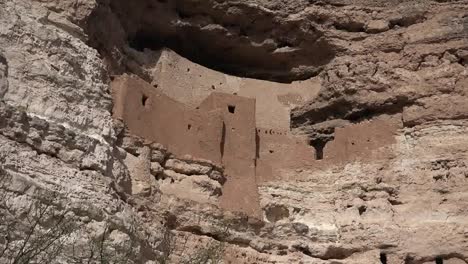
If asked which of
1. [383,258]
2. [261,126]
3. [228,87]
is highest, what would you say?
[228,87]

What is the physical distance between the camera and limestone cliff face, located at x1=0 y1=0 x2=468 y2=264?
30.9ft

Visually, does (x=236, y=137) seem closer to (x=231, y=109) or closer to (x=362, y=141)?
(x=231, y=109)

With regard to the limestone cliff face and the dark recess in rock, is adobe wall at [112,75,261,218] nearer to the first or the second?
the limestone cliff face

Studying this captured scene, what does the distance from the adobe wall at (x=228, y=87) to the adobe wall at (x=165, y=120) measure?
4.51ft

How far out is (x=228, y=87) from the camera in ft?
43.9

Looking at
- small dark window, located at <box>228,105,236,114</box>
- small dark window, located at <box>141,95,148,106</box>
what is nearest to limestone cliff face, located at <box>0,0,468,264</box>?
small dark window, located at <box>141,95,148,106</box>

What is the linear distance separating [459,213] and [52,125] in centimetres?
560

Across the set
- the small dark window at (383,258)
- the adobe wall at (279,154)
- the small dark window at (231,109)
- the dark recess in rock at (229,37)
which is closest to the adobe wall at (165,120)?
the small dark window at (231,109)

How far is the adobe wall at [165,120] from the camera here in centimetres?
1072

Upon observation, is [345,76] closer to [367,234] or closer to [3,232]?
[367,234]

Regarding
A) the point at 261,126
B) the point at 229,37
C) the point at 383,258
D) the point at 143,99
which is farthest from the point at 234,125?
the point at 383,258

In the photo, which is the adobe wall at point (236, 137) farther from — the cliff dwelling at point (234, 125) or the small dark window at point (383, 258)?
the small dark window at point (383, 258)

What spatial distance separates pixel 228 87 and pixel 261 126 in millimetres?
1091

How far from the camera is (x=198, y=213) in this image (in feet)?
34.3
